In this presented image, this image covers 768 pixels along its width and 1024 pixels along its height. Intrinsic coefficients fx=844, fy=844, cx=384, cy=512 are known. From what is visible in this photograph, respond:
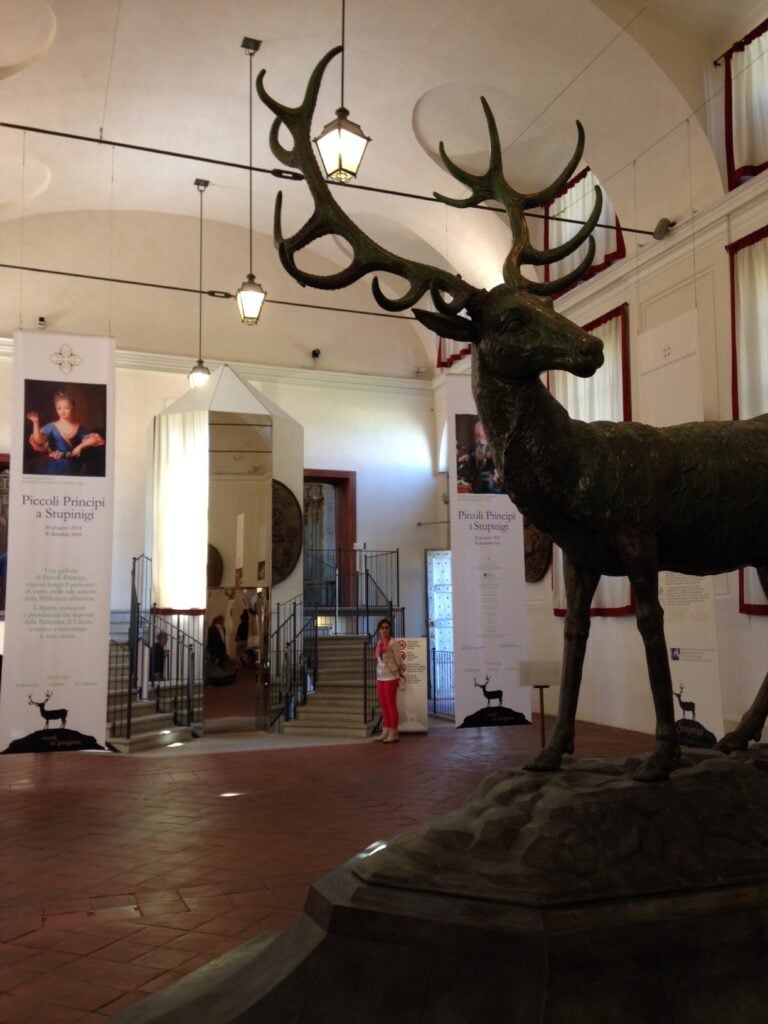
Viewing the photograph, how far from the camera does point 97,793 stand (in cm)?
693

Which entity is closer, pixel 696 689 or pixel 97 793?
pixel 97 793

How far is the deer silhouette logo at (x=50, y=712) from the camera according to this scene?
719cm

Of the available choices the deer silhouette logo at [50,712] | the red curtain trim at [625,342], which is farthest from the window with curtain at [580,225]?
the deer silhouette logo at [50,712]

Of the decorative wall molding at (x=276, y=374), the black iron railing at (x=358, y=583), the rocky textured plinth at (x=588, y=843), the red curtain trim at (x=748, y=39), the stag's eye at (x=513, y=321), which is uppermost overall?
the red curtain trim at (x=748, y=39)

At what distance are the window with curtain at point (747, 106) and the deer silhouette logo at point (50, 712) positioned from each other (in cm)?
836

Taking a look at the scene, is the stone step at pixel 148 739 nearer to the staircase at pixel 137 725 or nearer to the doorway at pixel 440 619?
the staircase at pixel 137 725

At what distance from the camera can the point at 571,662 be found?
2891 mm

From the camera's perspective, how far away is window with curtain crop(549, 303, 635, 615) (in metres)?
10.3

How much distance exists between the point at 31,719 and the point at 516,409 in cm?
605

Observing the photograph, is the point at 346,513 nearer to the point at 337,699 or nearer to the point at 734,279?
the point at 337,699

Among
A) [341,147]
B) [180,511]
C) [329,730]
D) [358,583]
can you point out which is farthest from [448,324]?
[358,583]

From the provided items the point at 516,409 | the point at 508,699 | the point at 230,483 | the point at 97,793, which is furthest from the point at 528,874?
the point at 230,483

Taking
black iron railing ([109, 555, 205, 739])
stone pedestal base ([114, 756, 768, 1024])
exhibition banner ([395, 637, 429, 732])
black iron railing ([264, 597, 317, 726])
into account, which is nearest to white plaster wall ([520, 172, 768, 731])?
Answer: exhibition banner ([395, 637, 429, 732])

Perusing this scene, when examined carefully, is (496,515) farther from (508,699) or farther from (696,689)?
(696,689)
